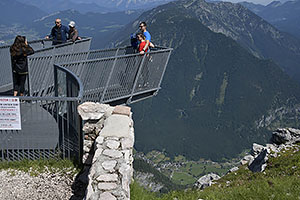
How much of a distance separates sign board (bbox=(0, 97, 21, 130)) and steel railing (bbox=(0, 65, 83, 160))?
0.13m

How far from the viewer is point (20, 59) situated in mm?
10469

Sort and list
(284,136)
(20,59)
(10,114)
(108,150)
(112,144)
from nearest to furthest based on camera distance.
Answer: (108,150) < (112,144) < (10,114) < (20,59) < (284,136)

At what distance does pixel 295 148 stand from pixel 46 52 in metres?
13.8

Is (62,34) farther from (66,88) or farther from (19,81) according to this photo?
(66,88)

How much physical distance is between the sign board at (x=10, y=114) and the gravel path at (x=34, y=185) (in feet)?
3.94

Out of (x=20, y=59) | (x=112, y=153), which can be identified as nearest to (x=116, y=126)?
(x=112, y=153)

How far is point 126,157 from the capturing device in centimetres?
636

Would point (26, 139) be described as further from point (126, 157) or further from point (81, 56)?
point (81, 56)

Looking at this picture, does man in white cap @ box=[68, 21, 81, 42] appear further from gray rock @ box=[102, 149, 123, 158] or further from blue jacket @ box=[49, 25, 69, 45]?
gray rock @ box=[102, 149, 123, 158]

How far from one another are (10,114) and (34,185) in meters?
2.10

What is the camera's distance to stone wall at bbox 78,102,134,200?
5336 millimetres

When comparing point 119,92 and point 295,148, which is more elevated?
point 119,92

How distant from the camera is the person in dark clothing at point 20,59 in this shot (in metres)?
10.2

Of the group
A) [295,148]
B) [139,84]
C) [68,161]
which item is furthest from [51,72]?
[295,148]
